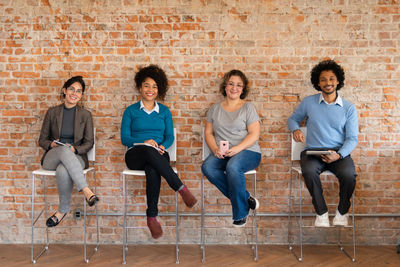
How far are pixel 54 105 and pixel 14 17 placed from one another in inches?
38.3

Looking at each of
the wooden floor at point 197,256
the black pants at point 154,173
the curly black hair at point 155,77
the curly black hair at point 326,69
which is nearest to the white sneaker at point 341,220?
the wooden floor at point 197,256

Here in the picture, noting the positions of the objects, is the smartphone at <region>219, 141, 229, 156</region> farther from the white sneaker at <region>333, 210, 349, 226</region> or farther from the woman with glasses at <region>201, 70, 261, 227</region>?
the white sneaker at <region>333, 210, 349, 226</region>

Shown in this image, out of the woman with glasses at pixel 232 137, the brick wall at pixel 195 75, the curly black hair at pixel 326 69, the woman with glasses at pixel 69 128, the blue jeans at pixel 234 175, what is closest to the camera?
the blue jeans at pixel 234 175

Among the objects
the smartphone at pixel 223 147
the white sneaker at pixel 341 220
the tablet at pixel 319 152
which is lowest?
the white sneaker at pixel 341 220

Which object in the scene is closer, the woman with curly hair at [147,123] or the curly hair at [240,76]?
the woman with curly hair at [147,123]

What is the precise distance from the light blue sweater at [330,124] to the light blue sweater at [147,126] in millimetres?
1204

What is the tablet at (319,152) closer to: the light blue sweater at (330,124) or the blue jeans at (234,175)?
the light blue sweater at (330,124)

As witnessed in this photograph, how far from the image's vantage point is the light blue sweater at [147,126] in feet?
11.2

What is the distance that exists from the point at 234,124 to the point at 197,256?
4.19ft

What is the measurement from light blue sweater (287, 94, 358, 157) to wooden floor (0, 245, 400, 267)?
1018mm

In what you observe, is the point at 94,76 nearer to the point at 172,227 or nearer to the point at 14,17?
the point at 14,17

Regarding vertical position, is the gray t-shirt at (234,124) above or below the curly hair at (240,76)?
below

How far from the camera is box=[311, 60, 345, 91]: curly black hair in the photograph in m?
3.39

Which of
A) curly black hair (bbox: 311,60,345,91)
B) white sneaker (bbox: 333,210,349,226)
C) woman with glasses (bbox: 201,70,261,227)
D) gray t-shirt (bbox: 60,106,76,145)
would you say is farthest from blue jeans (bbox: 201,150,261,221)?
gray t-shirt (bbox: 60,106,76,145)
